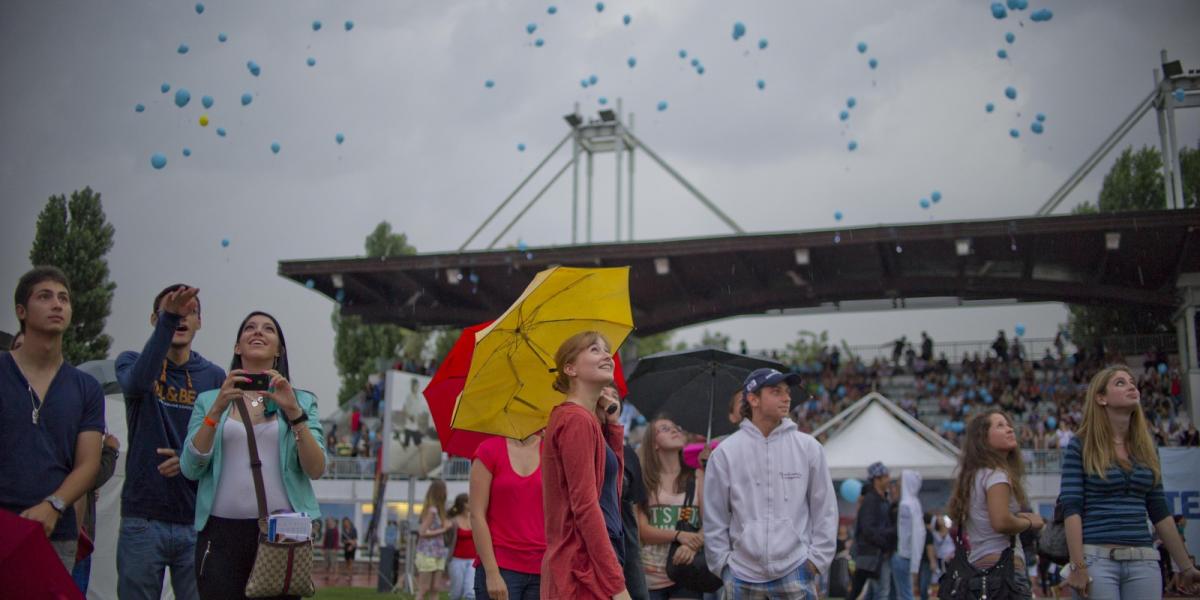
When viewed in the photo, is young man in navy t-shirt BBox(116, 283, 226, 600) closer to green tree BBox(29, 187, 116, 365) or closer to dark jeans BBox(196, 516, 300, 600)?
dark jeans BBox(196, 516, 300, 600)

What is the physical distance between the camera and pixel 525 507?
461 centimetres

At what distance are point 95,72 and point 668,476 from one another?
857cm

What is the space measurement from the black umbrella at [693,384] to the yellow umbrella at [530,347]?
3829 mm

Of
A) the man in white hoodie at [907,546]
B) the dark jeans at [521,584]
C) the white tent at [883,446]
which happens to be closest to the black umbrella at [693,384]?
the man in white hoodie at [907,546]

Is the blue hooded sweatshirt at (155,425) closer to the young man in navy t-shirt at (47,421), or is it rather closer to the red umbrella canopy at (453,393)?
the young man in navy t-shirt at (47,421)

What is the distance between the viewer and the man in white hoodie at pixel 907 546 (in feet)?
36.7

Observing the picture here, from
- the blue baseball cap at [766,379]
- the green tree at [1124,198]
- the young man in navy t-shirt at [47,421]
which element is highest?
the green tree at [1124,198]

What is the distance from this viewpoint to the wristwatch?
360cm

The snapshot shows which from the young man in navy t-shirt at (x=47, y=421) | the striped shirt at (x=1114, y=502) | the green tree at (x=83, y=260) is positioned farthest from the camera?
the green tree at (x=83, y=260)

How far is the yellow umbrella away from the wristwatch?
1636 mm

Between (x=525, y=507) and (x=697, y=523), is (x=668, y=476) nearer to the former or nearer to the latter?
(x=697, y=523)

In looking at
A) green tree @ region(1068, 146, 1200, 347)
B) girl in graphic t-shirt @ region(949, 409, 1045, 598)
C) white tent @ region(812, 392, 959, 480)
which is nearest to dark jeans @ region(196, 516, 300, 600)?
girl in graphic t-shirt @ region(949, 409, 1045, 598)

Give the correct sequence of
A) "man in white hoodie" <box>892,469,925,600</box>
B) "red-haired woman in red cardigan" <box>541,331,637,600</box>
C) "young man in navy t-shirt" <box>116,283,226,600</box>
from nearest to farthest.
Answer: "red-haired woman in red cardigan" <box>541,331,637,600</box> < "young man in navy t-shirt" <box>116,283,226,600</box> < "man in white hoodie" <box>892,469,925,600</box>

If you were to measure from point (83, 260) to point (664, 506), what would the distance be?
71.0ft
